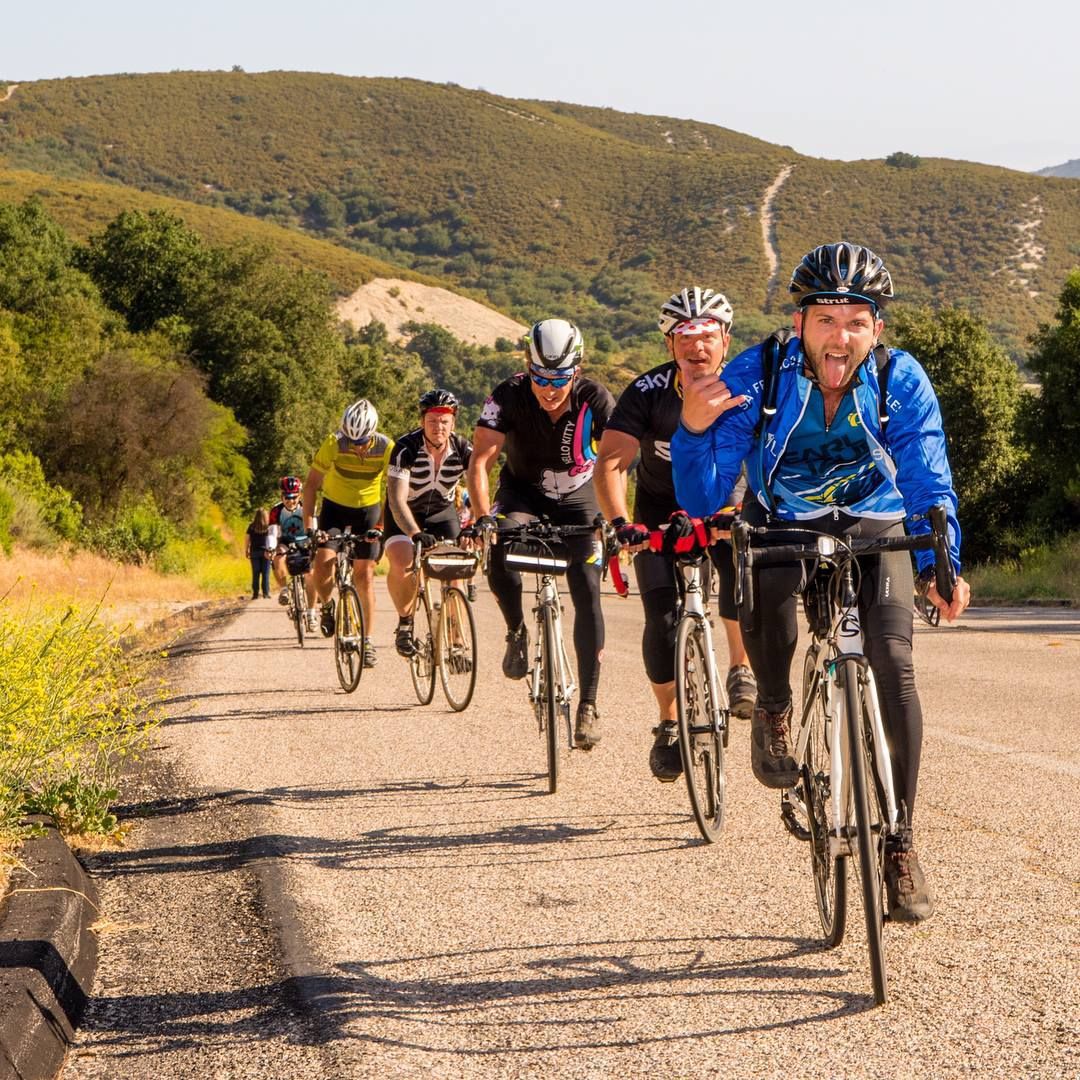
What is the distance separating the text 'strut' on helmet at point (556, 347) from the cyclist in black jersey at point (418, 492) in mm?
2697

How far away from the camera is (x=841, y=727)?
14.3 feet

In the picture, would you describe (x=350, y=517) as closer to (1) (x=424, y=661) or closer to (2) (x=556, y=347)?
(1) (x=424, y=661)

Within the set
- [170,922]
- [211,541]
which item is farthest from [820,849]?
[211,541]

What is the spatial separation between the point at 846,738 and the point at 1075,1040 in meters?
0.95

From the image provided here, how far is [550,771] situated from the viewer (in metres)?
7.63

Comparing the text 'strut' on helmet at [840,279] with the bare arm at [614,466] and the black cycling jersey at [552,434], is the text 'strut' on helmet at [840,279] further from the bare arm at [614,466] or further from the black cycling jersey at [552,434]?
the black cycling jersey at [552,434]

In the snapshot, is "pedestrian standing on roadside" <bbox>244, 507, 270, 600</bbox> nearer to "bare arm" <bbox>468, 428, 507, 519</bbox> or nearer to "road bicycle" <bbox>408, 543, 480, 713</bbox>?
"road bicycle" <bbox>408, 543, 480, 713</bbox>

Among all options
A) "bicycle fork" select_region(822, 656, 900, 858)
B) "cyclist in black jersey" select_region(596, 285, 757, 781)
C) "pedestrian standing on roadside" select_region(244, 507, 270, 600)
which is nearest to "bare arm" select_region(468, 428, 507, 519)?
"cyclist in black jersey" select_region(596, 285, 757, 781)

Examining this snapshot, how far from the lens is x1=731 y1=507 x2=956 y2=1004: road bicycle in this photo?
13.9ft

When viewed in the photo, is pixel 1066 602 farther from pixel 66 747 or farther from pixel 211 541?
pixel 211 541

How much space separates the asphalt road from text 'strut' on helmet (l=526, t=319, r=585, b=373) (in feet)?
7.00

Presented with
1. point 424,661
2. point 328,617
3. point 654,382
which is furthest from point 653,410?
point 328,617

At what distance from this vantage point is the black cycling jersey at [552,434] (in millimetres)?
8602

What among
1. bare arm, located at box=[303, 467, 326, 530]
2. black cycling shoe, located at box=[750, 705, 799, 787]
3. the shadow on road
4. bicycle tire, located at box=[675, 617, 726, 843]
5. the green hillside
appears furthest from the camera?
the green hillside
